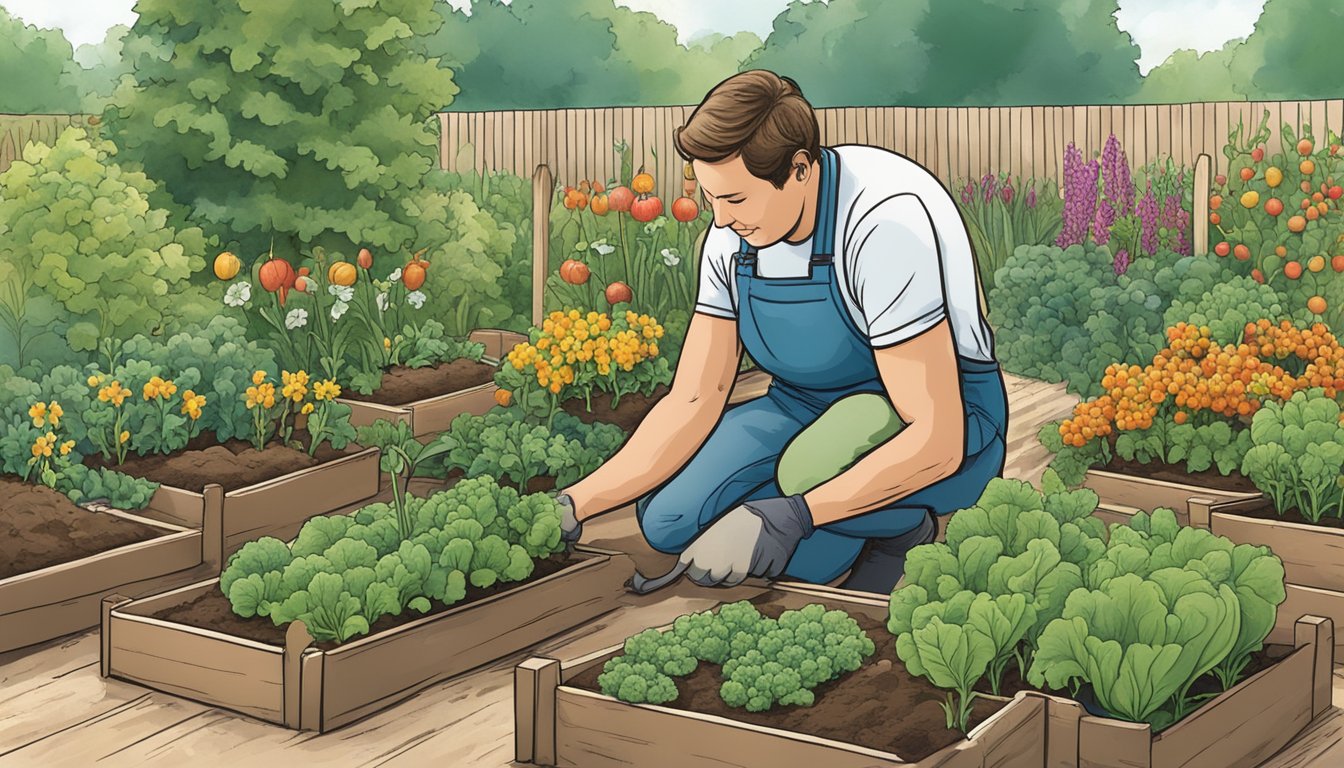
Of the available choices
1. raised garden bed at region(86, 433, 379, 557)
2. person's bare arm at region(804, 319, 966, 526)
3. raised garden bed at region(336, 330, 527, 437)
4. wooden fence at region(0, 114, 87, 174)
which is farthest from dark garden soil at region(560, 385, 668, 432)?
wooden fence at region(0, 114, 87, 174)

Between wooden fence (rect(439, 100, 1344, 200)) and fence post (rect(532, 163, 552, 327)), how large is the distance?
64.6 inches

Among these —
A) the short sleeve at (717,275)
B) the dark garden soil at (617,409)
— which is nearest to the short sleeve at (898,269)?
the short sleeve at (717,275)

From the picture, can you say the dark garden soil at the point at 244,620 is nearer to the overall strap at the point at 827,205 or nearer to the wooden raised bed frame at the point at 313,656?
the wooden raised bed frame at the point at 313,656

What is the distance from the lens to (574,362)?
→ 5719 millimetres

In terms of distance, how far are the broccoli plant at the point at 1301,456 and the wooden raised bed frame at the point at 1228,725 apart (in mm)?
719

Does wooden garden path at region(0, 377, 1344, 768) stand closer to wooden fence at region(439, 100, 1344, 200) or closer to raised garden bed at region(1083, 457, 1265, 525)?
raised garden bed at region(1083, 457, 1265, 525)

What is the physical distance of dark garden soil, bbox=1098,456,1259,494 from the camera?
186 inches

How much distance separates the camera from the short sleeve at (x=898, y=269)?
388 centimetres

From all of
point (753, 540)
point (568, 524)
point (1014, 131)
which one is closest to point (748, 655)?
point (753, 540)

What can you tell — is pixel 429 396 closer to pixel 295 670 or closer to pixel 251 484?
pixel 251 484

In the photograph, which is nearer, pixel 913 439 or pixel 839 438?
pixel 913 439

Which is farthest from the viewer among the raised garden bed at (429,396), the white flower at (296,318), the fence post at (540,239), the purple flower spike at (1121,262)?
the fence post at (540,239)

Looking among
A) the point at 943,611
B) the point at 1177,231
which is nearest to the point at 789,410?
the point at 943,611

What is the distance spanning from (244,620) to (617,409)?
2446mm
